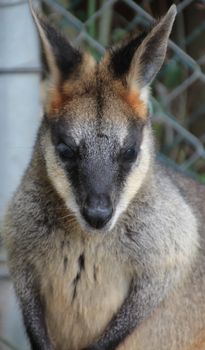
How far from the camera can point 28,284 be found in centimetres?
373

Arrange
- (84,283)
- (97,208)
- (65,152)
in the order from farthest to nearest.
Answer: (84,283), (65,152), (97,208)

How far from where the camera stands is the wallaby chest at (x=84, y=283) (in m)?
3.65

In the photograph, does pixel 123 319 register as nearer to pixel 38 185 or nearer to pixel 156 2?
pixel 38 185

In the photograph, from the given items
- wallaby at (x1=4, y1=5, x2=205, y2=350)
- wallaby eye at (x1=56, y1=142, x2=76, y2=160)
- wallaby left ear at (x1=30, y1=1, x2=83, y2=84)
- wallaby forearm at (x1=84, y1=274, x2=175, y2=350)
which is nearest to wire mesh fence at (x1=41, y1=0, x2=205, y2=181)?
wallaby at (x1=4, y1=5, x2=205, y2=350)

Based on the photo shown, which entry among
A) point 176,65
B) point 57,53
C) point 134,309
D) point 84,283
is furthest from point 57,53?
point 176,65

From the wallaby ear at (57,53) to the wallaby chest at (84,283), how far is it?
572 millimetres

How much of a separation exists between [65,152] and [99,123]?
6.0 inches

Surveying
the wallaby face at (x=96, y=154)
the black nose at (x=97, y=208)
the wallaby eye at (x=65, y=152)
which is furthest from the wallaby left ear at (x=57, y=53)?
the black nose at (x=97, y=208)

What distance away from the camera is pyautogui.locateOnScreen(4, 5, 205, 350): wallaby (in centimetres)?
335

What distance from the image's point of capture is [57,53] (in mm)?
3484

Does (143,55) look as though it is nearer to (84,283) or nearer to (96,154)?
(96,154)

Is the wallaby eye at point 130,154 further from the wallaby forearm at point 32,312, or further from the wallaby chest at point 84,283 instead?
→ the wallaby forearm at point 32,312

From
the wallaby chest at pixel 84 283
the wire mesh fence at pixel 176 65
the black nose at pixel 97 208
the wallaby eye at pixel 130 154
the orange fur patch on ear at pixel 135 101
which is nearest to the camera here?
the black nose at pixel 97 208

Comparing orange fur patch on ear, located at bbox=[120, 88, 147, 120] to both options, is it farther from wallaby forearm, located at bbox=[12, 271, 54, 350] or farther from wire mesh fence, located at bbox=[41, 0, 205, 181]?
wire mesh fence, located at bbox=[41, 0, 205, 181]
